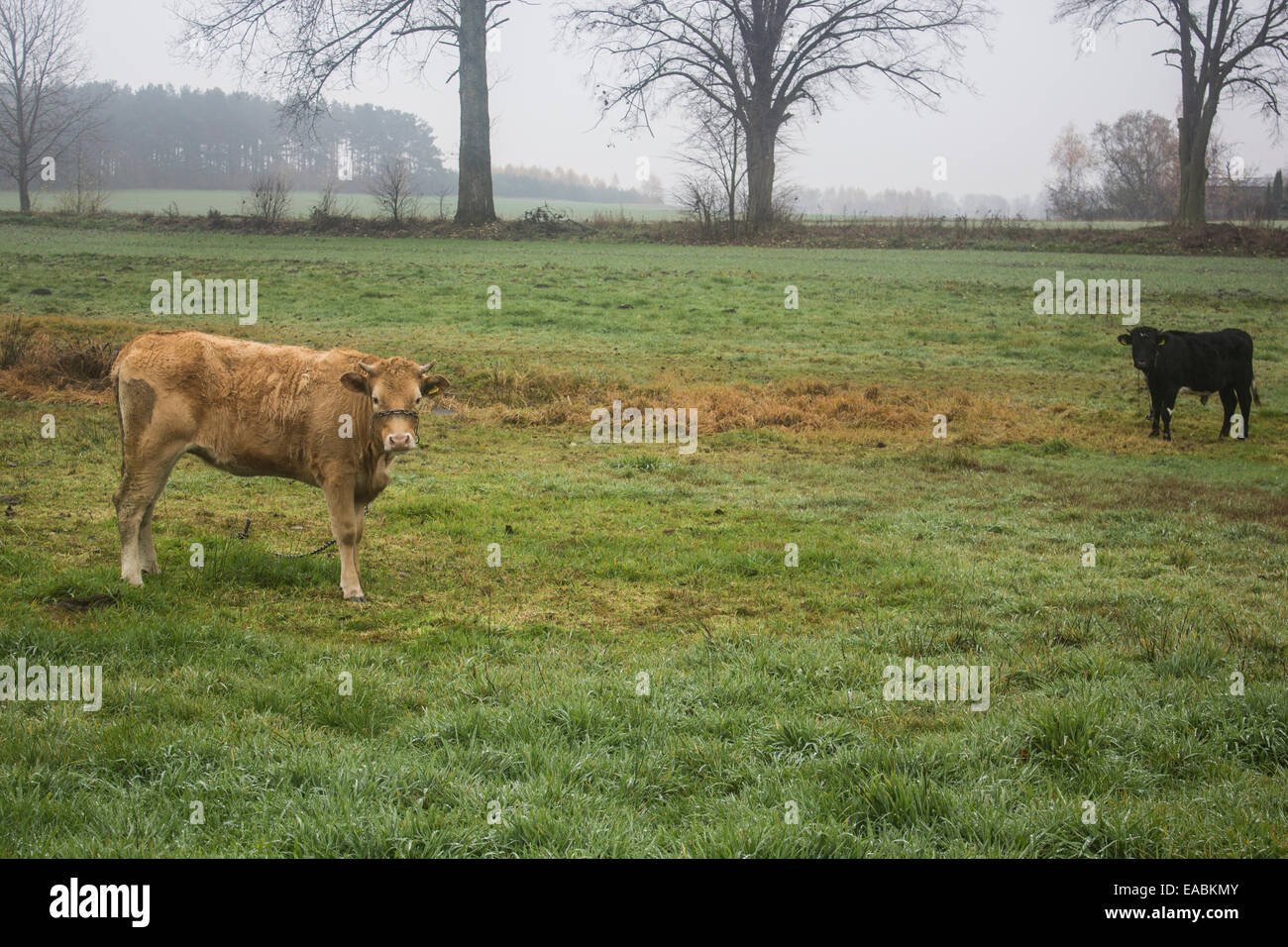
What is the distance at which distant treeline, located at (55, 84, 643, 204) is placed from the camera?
77.4 metres

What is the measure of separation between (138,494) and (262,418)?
3.47 feet

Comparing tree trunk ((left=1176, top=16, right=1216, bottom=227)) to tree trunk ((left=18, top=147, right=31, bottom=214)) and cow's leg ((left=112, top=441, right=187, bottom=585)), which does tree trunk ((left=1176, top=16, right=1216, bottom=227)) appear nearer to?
cow's leg ((left=112, top=441, right=187, bottom=585))

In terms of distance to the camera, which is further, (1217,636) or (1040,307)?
(1040,307)

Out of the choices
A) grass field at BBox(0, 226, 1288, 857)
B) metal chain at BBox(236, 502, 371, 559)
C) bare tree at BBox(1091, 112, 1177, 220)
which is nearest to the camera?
grass field at BBox(0, 226, 1288, 857)

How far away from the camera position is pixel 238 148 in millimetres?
85812

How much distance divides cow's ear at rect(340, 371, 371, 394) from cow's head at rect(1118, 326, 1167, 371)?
13.6m

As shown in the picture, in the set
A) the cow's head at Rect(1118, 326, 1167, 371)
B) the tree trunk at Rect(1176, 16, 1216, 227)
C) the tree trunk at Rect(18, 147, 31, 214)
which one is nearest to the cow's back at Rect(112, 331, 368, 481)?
the cow's head at Rect(1118, 326, 1167, 371)

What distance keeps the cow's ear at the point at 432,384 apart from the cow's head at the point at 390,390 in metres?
0.02

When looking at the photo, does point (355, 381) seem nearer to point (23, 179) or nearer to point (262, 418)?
point (262, 418)

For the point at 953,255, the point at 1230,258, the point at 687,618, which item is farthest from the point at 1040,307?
the point at 687,618

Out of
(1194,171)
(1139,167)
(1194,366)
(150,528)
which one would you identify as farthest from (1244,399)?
(1139,167)
